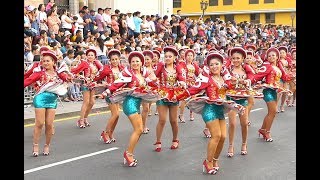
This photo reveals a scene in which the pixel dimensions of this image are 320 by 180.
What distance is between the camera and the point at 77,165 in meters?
8.80

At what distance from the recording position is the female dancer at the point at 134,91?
8820 millimetres

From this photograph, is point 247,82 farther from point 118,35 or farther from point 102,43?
point 118,35

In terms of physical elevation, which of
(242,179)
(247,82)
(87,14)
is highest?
(87,14)

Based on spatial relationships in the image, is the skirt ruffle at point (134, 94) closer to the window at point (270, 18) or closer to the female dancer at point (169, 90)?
the female dancer at point (169, 90)

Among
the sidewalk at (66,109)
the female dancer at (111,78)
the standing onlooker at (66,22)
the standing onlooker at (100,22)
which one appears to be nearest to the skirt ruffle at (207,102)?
the female dancer at (111,78)

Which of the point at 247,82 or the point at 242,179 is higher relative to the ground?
the point at 247,82

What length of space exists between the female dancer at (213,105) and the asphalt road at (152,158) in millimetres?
332

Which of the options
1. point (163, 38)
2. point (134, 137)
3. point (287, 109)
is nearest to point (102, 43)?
point (163, 38)

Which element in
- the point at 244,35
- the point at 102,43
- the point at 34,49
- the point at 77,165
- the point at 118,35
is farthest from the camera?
the point at 244,35

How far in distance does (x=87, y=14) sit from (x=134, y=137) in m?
13.2

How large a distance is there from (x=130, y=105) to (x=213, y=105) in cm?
150

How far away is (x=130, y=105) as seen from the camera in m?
8.91

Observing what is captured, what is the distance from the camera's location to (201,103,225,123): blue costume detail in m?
8.18
